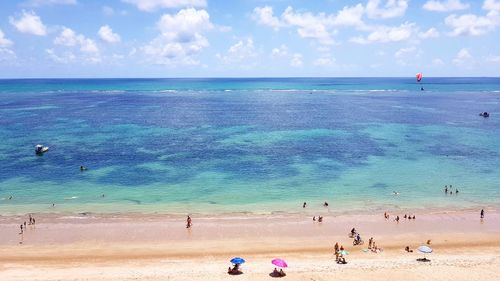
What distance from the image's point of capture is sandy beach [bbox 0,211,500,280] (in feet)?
104

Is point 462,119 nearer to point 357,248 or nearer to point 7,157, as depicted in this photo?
point 357,248

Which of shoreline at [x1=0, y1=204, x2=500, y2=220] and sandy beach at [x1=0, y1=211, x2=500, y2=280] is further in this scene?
shoreline at [x1=0, y1=204, x2=500, y2=220]

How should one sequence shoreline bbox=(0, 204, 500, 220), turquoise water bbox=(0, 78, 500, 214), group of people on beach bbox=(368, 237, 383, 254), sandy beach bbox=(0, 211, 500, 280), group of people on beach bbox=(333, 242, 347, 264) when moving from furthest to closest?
turquoise water bbox=(0, 78, 500, 214), shoreline bbox=(0, 204, 500, 220), group of people on beach bbox=(368, 237, 383, 254), group of people on beach bbox=(333, 242, 347, 264), sandy beach bbox=(0, 211, 500, 280)

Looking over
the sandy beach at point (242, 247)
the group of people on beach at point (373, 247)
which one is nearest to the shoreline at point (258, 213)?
the sandy beach at point (242, 247)

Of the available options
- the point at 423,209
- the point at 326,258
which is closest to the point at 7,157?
the point at 326,258

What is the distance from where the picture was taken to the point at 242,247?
124ft

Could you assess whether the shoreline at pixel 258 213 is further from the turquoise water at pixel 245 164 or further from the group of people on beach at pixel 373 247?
the group of people on beach at pixel 373 247

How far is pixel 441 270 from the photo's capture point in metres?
31.7

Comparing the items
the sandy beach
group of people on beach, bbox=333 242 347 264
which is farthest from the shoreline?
group of people on beach, bbox=333 242 347 264

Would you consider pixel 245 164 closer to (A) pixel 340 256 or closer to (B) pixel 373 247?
(B) pixel 373 247

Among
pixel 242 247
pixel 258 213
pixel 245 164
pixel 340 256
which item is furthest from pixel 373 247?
pixel 245 164

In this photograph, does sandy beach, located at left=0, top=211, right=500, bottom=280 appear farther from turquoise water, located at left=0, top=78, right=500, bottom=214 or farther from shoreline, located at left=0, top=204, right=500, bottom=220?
turquoise water, located at left=0, top=78, right=500, bottom=214

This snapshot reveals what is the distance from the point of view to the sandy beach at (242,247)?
104ft

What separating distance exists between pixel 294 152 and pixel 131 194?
31220 millimetres
